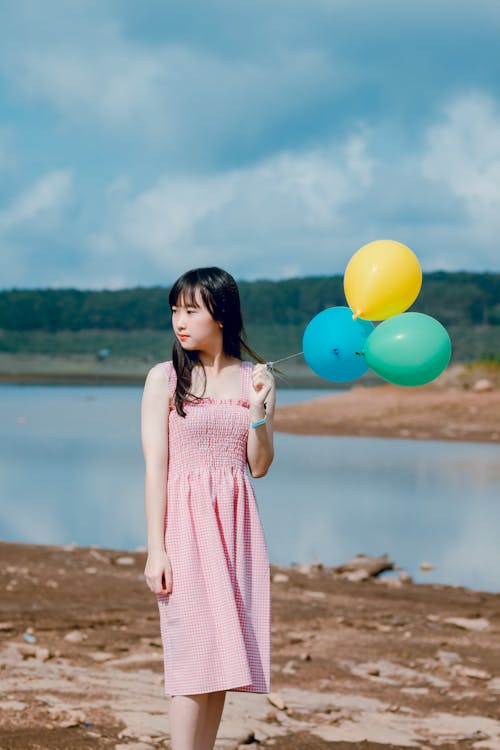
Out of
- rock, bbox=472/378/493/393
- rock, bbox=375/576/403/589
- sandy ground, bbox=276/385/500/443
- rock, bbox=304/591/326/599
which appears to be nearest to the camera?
rock, bbox=304/591/326/599

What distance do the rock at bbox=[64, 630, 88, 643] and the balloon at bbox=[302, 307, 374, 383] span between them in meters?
3.11

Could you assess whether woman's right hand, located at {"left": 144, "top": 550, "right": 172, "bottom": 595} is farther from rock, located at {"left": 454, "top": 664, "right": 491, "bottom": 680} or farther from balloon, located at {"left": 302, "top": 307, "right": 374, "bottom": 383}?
rock, located at {"left": 454, "top": 664, "right": 491, "bottom": 680}

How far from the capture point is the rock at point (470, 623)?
704 centimetres

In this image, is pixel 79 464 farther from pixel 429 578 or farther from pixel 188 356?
pixel 188 356

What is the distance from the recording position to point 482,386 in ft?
89.6

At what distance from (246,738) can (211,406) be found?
175cm

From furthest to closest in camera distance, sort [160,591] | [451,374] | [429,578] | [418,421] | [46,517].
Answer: [451,374]
[418,421]
[46,517]
[429,578]
[160,591]

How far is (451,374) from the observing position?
29828 millimetres

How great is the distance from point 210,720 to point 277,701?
1.73 metres

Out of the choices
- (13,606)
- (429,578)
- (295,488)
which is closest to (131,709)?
(13,606)

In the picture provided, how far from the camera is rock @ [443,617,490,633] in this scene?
7.04m

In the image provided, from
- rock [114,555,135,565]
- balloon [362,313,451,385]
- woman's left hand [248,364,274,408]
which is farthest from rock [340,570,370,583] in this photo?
woman's left hand [248,364,274,408]

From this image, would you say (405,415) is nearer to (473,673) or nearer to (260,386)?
(473,673)

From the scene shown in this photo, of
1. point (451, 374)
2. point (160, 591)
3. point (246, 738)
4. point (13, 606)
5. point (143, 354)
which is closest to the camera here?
point (160, 591)
